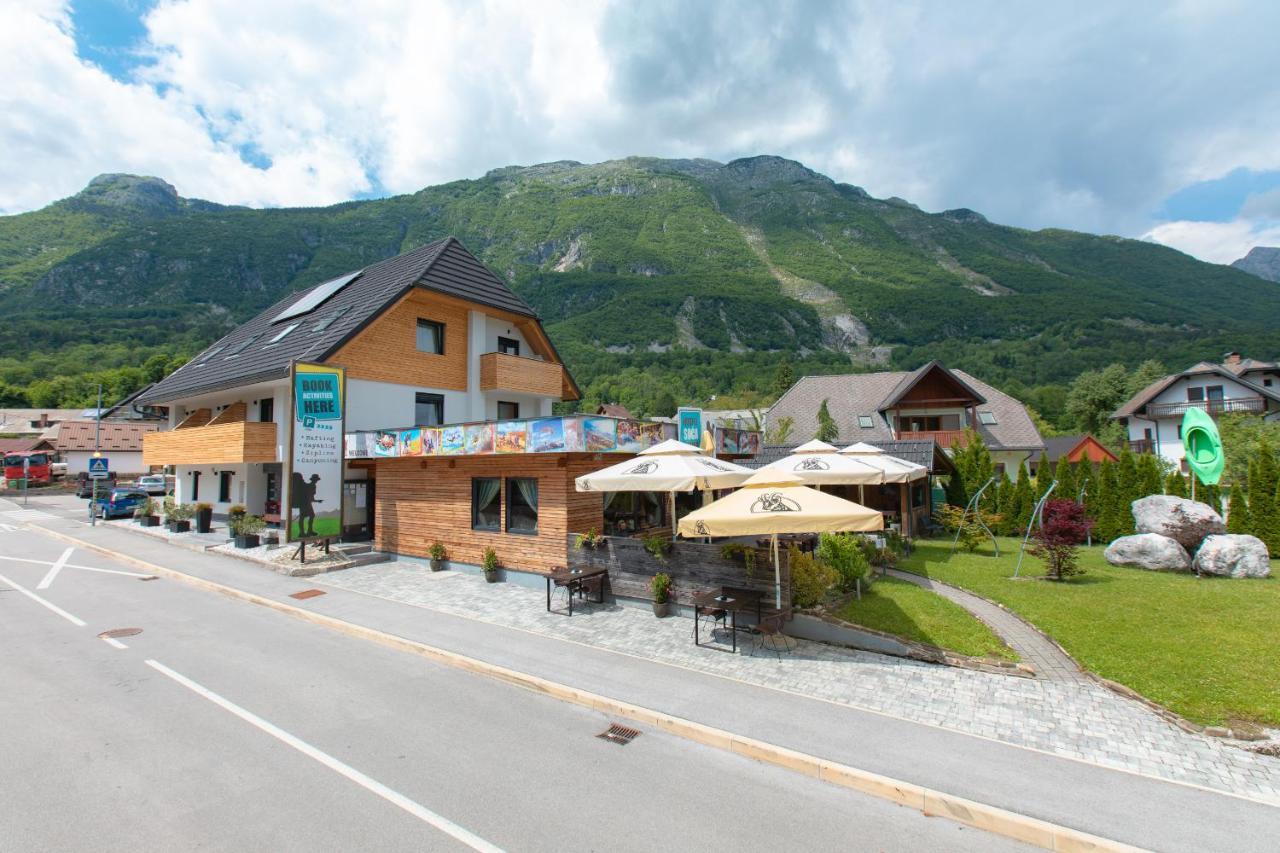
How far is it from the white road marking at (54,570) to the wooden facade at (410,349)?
899 centimetres

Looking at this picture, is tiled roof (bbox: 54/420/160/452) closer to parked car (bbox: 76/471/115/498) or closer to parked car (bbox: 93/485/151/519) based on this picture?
parked car (bbox: 76/471/115/498)

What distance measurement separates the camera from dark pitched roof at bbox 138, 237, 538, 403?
61.8 feet

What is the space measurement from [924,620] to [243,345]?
92.5 ft

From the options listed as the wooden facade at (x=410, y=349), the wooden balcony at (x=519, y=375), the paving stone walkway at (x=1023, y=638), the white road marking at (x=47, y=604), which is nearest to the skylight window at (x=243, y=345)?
the wooden facade at (x=410, y=349)

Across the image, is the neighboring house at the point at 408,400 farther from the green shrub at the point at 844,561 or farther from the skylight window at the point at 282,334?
the green shrub at the point at 844,561

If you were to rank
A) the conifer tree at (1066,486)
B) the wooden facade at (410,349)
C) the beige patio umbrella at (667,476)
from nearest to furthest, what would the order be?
1. the beige patio umbrella at (667,476)
2. the wooden facade at (410,349)
3. the conifer tree at (1066,486)

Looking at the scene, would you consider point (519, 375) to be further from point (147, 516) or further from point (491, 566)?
point (147, 516)

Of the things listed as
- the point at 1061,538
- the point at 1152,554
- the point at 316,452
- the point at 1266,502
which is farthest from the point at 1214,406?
the point at 316,452

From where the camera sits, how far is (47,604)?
12266 millimetres

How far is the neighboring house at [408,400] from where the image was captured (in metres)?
14.1

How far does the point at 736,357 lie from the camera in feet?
354

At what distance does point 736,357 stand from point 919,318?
120ft

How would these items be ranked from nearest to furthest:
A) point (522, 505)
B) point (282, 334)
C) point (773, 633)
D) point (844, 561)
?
1. point (773, 633)
2. point (844, 561)
3. point (522, 505)
4. point (282, 334)

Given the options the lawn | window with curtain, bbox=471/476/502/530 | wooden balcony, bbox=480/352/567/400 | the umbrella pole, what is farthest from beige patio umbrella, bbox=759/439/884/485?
wooden balcony, bbox=480/352/567/400
